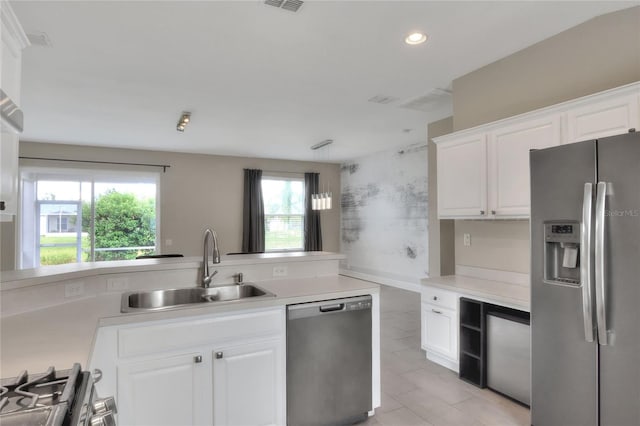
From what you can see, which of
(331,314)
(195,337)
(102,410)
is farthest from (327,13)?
(102,410)

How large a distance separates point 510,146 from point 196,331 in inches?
104

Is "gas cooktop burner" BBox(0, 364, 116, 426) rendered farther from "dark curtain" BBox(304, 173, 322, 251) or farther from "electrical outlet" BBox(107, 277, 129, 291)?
"dark curtain" BBox(304, 173, 322, 251)

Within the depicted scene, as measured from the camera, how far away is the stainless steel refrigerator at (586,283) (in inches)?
70.9

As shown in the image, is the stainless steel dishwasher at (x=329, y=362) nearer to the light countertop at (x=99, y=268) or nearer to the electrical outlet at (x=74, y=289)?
the light countertop at (x=99, y=268)

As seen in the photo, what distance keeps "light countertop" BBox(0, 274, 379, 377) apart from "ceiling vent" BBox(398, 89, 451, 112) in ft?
8.08

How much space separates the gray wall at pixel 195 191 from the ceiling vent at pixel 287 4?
17.8 ft

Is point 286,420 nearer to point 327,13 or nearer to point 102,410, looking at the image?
point 102,410

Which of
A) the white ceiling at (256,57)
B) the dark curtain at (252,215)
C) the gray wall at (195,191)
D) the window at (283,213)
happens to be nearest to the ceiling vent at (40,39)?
the white ceiling at (256,57)

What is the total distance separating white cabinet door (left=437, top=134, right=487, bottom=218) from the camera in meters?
3.06

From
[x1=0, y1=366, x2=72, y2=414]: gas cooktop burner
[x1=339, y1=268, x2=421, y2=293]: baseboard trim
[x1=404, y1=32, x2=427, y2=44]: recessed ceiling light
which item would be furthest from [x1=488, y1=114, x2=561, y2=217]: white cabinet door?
[x1=339, y1=268, x2=421, y2=293]: baseboard trim

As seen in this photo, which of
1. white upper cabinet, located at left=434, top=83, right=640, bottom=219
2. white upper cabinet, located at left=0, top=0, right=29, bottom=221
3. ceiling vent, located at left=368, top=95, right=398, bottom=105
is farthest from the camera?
ceiling vent, located at left=368, top=95, right=398, bottom=105

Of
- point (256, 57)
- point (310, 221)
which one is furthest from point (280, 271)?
point (310, 221)

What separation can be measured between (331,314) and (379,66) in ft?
7.40

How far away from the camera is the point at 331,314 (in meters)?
2.27
